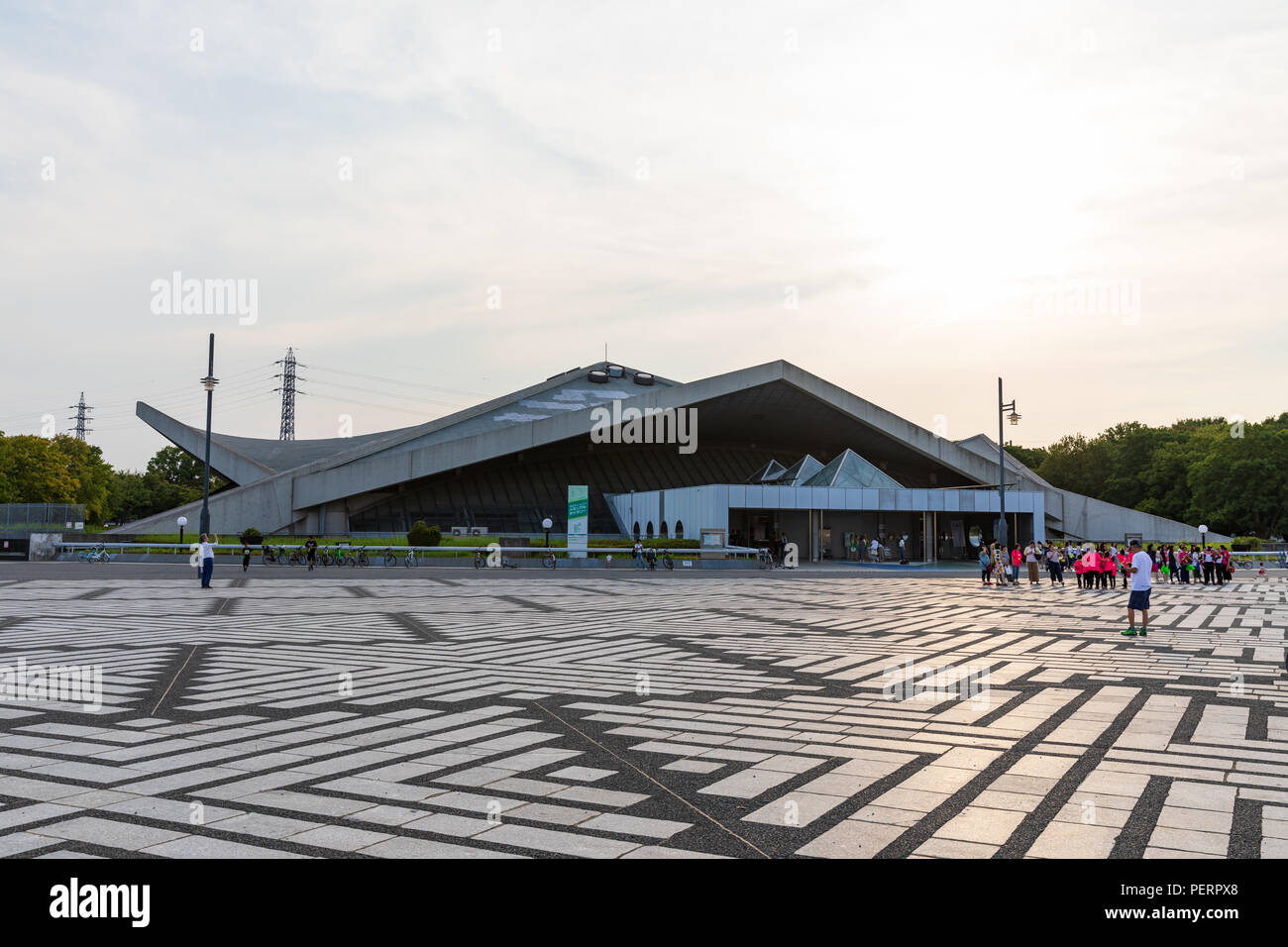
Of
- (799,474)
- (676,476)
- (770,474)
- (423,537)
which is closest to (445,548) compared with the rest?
(423,537)

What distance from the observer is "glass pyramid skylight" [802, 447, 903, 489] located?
42.4 metres

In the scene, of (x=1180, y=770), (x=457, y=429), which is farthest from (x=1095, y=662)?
(x=457, y=429)

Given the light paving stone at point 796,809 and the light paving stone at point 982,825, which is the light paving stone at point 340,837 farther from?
the light paving stone at point 982,825

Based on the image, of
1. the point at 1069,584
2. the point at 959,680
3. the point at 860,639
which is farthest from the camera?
the point at 1069,584

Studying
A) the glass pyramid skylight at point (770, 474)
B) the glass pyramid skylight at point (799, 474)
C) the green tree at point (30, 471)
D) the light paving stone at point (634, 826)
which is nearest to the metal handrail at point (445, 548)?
the glass pyramid skylight at point (799, 474)

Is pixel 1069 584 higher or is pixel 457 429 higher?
pixel 457 429

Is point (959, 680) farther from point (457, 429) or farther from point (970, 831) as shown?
point (457, 429)

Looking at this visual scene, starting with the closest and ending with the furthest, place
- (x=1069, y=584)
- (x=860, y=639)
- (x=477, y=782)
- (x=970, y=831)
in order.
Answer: (x=970, y=831), (x=477, y=782), (x=860, y=639), (x=1069, y=584)

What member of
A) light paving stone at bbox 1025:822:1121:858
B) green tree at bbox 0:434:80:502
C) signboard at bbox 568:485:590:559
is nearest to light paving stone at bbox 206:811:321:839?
light paving stone at bbox 1025:822:1121:858

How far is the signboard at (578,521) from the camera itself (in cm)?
3384

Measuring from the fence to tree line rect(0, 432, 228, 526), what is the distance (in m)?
13.7

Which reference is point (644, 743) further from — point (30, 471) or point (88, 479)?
point (88, 479)
